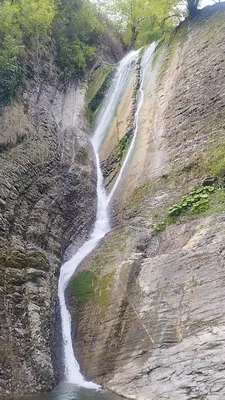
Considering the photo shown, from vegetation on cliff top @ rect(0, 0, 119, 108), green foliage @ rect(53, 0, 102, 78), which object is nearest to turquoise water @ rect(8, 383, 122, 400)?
vegetation on cliff top @ rect(0, 0, 119, 108)

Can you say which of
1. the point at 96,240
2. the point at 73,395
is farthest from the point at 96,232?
the point at 73,395

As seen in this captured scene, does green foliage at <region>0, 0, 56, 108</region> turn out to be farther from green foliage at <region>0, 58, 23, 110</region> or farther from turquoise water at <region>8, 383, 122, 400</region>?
turquoise water at <region>8, 383, 122, 400</region>

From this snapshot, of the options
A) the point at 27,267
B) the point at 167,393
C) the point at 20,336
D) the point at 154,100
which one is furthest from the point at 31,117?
the point at 167,393

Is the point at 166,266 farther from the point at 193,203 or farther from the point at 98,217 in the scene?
the point at 98,217

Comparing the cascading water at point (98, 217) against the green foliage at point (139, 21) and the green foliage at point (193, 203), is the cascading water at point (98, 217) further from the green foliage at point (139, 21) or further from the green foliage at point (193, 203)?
the green foliage at point (139, 21)

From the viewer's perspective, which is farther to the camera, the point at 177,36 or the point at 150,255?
the point at 177,36

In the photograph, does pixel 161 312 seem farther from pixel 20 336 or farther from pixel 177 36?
pixel 177 36
